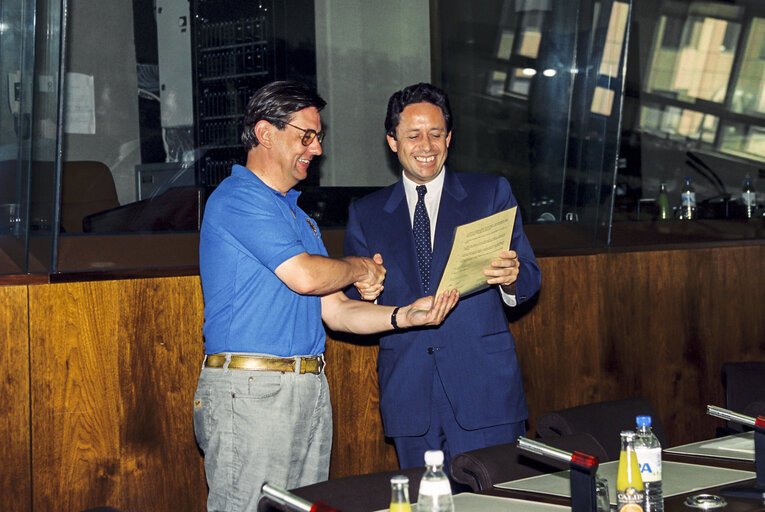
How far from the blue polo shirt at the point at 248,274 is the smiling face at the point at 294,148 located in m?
0.10

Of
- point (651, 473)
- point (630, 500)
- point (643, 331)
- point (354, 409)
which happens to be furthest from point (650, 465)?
point (643, 331)

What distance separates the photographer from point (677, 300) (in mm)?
4902

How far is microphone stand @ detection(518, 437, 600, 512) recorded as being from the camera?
170cm

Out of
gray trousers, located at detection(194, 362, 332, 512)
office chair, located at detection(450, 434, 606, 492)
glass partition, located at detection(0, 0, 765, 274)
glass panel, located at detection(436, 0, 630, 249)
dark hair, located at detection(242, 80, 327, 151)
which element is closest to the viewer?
office chair, located at detection(450, 434, 606, 492)

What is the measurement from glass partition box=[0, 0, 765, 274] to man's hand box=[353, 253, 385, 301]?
87cm

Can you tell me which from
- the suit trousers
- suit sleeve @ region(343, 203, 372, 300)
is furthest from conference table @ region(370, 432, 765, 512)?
suit sleeve @ region(343, 203, 372, 300)

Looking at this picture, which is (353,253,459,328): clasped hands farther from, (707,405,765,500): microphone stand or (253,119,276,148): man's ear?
(707,405,765,500): microphone stand

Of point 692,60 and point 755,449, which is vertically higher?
point 692,60

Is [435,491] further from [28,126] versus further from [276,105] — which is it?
[28,126]

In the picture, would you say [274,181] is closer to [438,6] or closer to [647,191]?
[438,6]

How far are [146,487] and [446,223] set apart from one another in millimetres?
1340

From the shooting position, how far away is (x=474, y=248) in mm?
2541

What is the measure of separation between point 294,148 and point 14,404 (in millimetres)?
1144

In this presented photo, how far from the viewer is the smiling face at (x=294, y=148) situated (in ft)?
8.57
